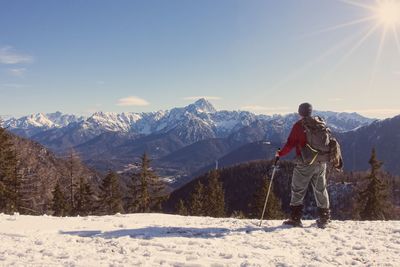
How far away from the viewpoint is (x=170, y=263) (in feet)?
24.9

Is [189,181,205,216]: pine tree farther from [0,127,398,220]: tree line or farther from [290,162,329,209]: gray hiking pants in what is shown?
[290,162,329,209]: gray hiking pants

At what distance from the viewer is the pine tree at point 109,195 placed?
63.5 m

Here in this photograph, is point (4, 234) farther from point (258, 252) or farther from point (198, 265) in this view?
point (258, 252)

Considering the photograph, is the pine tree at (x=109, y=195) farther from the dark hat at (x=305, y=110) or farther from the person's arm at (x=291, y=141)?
the dark hat at (x=305, y=110)

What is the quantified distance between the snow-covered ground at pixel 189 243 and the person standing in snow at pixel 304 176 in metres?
0.43

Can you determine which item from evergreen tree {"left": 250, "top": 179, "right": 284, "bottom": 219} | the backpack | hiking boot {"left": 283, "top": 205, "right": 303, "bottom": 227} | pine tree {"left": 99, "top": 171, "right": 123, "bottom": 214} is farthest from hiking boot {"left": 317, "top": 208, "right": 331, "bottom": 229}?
pine tree {"left": 99, "top": 171, "right": 123, "bottom": 214}

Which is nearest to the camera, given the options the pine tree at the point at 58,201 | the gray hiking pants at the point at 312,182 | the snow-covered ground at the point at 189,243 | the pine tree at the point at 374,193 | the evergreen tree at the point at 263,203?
the snow-covered ground at the point at 189,243

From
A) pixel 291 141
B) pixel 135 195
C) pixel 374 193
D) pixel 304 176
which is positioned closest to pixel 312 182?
pixel 304 176

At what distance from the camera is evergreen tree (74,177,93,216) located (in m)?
62.5

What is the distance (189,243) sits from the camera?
9359 millimetres

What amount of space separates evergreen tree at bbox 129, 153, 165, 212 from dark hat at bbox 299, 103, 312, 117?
4305 centimetres

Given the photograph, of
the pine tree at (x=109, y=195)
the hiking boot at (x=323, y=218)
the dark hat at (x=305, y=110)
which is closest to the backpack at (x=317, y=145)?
the dark hat at (x=305, y=110)

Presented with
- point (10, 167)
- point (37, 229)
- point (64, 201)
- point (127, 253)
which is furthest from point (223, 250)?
point (64, 201)

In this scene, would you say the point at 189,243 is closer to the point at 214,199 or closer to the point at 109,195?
the point at 109,195
